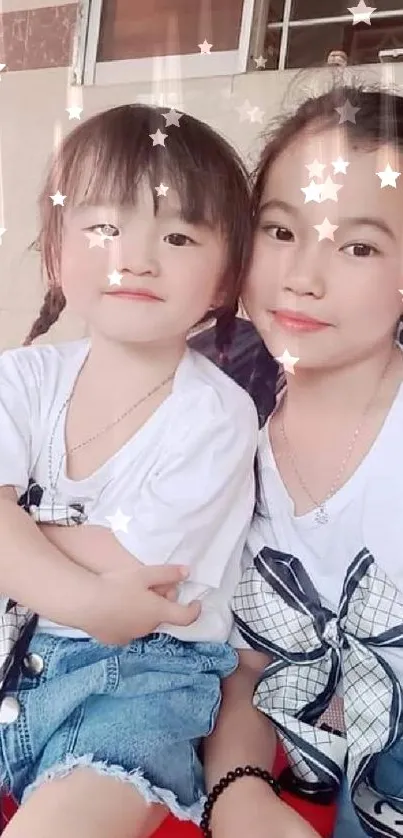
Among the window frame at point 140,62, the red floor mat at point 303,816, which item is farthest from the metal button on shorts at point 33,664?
the window frame at point 140,62

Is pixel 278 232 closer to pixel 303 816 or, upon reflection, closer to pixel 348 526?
pixel 348 526

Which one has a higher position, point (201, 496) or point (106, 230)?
point (106, 230)

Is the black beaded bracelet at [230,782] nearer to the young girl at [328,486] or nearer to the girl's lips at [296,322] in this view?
the young girl at [328,486]

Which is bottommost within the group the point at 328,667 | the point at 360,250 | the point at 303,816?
the point at 303,816

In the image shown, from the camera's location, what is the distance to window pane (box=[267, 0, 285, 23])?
0.77 m

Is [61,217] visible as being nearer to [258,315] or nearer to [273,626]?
[258,315]

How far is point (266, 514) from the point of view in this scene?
79cm

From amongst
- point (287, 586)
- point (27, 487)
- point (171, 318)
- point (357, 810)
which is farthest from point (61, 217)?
point (357, 810)

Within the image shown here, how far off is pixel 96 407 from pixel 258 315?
160 mm

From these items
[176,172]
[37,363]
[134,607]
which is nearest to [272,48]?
[176,172]

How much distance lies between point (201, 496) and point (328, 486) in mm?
106

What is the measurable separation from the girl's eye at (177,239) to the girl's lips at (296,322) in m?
0.09

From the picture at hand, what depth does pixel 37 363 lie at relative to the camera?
0.84 metres

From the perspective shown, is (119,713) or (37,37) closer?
(119,713)
